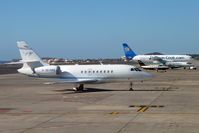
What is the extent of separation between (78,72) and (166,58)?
84023 mm

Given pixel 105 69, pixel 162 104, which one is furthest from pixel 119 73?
pixel 162 104

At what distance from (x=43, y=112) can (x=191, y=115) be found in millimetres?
7384

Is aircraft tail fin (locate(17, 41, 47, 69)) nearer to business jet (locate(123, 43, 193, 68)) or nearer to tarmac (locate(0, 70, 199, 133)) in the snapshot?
tarmac (locate(0, 70, 199, 133))

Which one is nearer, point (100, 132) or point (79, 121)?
point (100, 132)

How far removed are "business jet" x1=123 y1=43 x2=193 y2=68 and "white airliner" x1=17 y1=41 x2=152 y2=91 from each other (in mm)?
71855

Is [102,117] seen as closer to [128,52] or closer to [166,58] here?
[166,58]

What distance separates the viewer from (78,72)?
38.2 meters

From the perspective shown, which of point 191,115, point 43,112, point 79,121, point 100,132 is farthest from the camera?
point 43,112

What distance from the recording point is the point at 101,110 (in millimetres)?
22609

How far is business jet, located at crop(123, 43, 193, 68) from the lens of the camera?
10890 centimetres

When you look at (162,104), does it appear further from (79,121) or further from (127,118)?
(79,121)

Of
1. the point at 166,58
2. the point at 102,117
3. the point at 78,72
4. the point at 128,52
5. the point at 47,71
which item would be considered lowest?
the point at 102,117

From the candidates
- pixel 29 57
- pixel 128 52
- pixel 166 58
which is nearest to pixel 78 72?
pixel 29 57

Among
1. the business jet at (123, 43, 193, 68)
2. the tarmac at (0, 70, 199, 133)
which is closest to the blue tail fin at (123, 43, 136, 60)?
the business jet at (123, 43, 193, 68)
